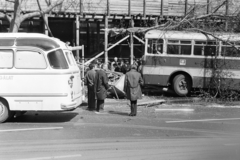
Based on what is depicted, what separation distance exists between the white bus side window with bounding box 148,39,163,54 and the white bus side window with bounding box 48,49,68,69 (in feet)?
22.5

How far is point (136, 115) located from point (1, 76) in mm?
4314

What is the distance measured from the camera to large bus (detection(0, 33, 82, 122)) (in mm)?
8867

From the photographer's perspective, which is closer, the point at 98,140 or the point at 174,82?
the point at 98,140

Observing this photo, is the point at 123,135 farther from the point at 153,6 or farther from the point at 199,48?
the point at 153,6

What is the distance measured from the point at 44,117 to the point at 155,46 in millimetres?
6889

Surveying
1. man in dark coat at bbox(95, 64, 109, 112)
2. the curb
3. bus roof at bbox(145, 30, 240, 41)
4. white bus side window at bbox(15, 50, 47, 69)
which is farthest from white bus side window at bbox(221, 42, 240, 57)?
white bus side window at bbox(15, 50, 47, 69)

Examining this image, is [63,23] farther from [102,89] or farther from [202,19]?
[102,89]

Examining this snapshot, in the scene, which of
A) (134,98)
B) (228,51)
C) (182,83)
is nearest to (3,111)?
(134,98)


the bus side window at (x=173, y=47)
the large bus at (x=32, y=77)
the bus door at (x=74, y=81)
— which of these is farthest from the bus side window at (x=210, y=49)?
the large bus at (x=32, y=77)

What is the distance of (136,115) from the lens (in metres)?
10.7

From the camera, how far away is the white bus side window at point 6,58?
353 inches

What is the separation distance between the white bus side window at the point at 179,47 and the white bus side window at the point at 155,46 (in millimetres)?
365

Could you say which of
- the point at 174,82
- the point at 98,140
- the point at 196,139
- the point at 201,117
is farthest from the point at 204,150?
the point at 174,82

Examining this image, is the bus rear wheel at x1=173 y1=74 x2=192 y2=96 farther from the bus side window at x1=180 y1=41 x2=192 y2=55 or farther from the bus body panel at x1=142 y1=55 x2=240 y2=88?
the bus side window at x1=180 y1=41 x2=192 y2=55
